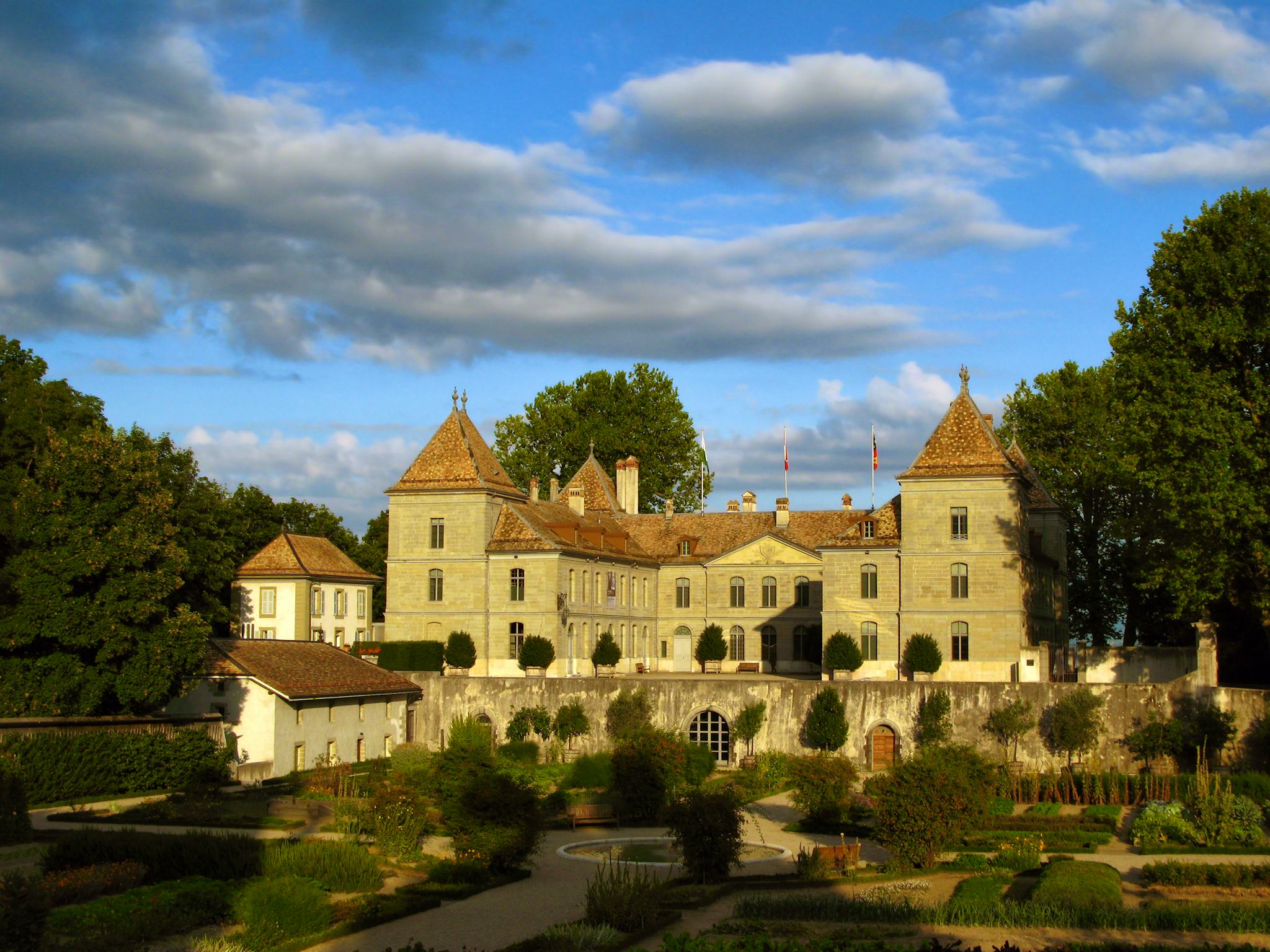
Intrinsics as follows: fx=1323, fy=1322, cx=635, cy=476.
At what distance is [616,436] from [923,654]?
3234 cm

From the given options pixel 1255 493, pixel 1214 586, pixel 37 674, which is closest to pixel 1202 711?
pixel 1214 586

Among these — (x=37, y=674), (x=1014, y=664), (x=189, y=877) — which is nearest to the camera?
(x=189, y=877)

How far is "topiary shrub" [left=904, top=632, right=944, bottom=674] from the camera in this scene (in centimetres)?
4966

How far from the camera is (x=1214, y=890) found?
22.5 m

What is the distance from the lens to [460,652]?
5459 cm

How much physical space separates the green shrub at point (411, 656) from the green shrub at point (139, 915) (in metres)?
32.8

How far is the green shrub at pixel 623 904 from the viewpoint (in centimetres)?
1945

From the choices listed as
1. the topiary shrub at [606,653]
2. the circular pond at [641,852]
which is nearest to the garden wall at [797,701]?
the topiary shrub at [606,653]

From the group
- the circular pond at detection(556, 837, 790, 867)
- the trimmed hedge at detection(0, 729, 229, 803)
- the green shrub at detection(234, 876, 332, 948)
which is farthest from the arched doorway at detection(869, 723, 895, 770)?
the green shrub at detection(234, 876, 332, 948)

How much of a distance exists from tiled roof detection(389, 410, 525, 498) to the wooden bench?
2302cm

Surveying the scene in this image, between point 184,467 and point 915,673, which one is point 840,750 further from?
point 184,467

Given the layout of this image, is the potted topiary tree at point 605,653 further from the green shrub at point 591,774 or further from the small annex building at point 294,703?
the green shrub at point 591,774

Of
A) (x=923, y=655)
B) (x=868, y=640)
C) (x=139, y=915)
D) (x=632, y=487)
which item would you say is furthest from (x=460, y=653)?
(x=139, y=915)

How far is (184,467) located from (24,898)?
1495 inches
